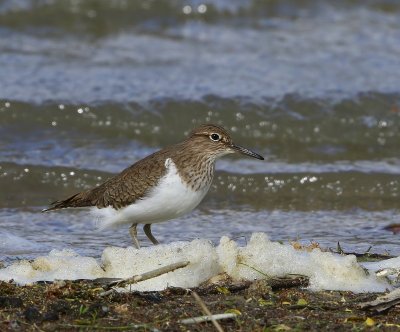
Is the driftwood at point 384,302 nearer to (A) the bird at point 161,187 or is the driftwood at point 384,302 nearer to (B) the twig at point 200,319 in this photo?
(B) the twig at point 200,319

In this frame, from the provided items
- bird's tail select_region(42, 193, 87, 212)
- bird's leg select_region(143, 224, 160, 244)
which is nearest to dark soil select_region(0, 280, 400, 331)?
bird's leg select_region(143, 224, 160, 244)

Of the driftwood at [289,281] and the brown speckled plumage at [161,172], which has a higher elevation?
the brown speckled plumage at [161,172]

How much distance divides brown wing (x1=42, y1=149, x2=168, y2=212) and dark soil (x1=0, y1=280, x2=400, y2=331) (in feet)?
5.02

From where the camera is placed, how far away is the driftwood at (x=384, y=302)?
15.7 ft

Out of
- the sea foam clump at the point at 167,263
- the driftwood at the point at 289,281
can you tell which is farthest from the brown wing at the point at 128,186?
the driftwood at the point at 289,281

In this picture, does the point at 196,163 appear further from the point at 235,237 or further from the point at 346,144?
the point at 346,144

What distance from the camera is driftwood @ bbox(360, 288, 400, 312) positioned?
479 cm

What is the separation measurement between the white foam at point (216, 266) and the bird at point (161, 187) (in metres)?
0.93

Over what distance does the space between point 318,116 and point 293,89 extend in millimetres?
722

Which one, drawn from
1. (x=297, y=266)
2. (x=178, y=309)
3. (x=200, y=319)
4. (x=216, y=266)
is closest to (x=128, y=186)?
(x=216, y=266)

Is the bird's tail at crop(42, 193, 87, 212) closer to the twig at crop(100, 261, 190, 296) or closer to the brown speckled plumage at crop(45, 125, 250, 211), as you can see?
the brown speckled plumage at crop(45, 125, 250, 211)

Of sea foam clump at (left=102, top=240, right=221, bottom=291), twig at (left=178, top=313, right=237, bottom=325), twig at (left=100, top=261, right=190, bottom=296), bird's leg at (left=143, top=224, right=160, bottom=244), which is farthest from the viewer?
bird's leg at (left=143, top=224, right=160, bottom=244)

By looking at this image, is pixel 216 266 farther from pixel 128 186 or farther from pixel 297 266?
pixel 128 186

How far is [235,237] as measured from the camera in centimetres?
725
